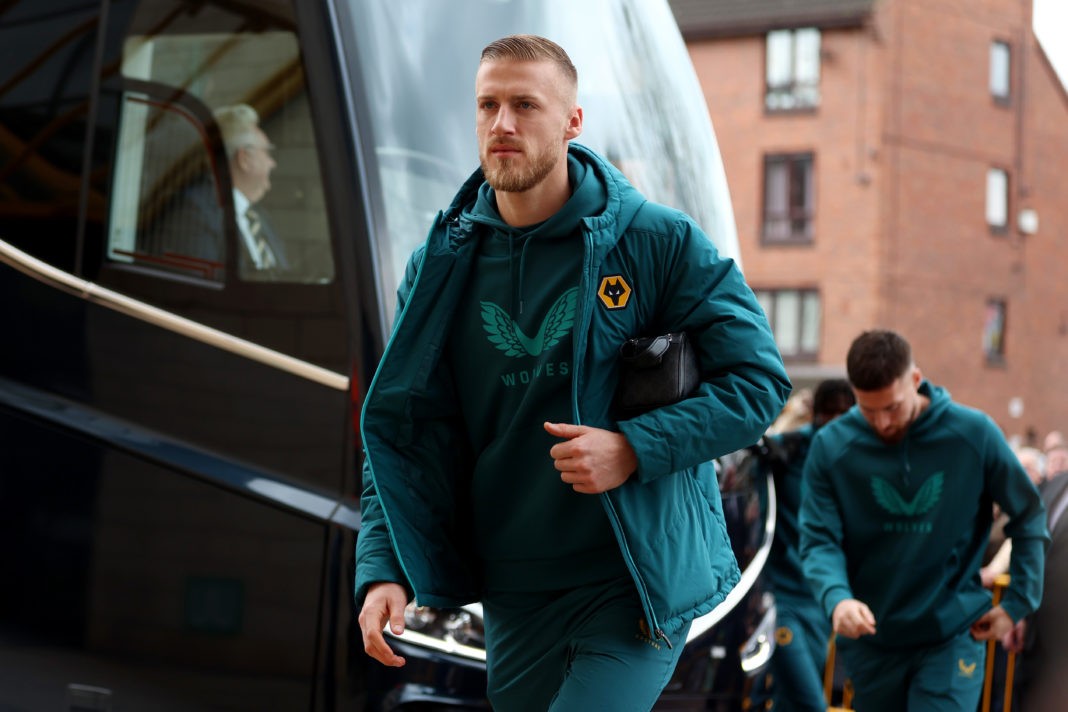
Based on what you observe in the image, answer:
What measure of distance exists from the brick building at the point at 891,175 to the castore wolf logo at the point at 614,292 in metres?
26.1

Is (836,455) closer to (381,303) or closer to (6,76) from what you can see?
(381,303)

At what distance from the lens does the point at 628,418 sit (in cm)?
291

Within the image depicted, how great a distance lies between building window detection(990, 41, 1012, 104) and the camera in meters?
32.3

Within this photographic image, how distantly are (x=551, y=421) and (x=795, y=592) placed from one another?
4307 millimetres

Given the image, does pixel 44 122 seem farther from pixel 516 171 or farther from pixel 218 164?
pixel 516 171

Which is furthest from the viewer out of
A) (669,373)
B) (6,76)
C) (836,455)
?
(836,455)

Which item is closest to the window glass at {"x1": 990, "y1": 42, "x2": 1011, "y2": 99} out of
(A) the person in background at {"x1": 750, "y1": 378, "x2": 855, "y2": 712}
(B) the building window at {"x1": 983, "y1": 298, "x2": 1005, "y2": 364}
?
(B) the building window at {"x1": 983, "y1": 298, "x2": 1005, "y2": 364}

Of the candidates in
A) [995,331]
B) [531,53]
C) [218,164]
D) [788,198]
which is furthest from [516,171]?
[995,331]

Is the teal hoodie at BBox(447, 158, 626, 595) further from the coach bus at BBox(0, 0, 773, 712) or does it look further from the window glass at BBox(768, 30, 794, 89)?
the window glass at BBox(768, 30, 794, 89)

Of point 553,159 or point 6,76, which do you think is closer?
point 553,159

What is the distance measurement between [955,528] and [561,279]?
2559 mm

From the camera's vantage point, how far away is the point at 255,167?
455cm

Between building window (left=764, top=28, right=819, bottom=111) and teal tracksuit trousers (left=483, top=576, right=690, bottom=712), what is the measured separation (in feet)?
94.2

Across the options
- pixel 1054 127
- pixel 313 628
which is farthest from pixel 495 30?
pixel 1054 127
